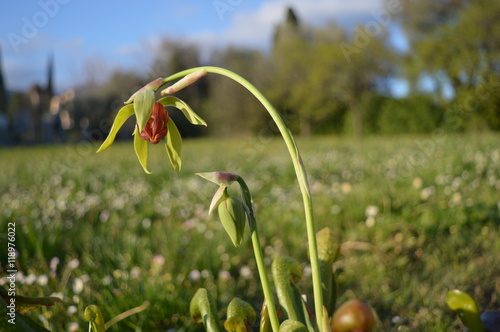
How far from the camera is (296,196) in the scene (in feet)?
12.1

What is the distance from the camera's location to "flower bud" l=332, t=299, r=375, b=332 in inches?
37.0

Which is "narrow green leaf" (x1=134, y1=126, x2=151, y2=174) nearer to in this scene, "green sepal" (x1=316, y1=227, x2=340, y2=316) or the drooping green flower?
the drooping green flower

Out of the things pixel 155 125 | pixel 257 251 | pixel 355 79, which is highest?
pixel 155 125

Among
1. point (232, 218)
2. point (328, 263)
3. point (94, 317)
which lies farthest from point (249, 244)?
point (232, 218)

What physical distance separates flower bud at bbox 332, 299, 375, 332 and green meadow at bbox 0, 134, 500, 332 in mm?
807

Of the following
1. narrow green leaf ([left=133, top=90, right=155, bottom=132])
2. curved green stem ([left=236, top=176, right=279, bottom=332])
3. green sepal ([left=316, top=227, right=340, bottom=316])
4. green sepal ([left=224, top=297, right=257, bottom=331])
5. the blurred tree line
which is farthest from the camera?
the blurred tree line

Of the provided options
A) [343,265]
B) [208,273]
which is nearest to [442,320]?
[343,265]

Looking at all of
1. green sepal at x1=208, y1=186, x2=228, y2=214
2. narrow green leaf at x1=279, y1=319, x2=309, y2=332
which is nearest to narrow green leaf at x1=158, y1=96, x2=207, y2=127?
green sepal at x1=208, y1=186, x2=228, y2=214

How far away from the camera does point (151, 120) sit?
0.91 meters

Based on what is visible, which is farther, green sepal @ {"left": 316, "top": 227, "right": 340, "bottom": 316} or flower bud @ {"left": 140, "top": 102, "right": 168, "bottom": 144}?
green sepal @ {"left": 316, "top": 227, "right": 340, "bottom": 316}

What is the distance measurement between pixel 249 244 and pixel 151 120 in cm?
187

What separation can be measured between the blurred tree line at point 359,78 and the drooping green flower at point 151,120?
503 inches

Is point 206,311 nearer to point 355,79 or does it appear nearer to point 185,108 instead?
point 185,108

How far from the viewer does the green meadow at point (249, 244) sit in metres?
1.83
